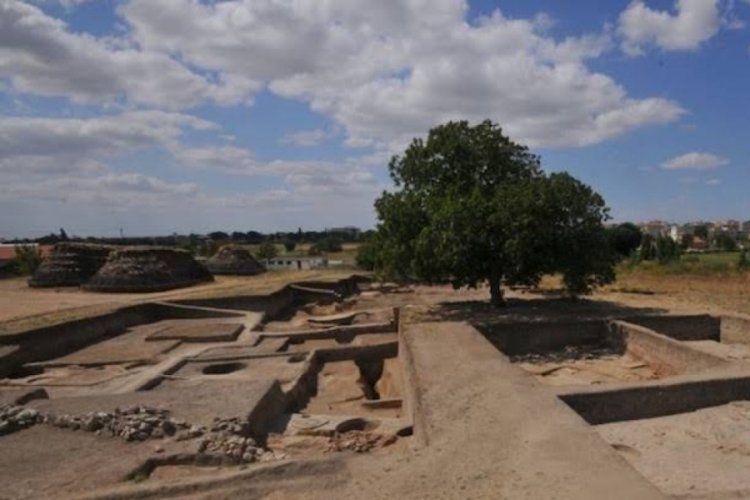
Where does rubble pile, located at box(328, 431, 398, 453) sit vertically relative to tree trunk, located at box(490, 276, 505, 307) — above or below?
below

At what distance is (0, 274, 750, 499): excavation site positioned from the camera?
471 centimetres

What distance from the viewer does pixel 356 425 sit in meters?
7.38

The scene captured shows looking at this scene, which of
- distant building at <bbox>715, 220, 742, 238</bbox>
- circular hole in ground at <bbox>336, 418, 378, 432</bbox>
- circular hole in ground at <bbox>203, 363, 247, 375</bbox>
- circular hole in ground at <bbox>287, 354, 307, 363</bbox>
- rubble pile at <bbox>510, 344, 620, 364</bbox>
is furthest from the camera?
distant building at <bbox>715, 220, 742, 238</bbox>

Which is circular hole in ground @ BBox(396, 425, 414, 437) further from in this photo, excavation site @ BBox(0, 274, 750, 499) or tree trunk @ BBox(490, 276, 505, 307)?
tree trunk @ BBox(490, 276, 505, 307)

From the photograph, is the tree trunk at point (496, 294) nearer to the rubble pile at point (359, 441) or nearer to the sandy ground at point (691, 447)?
the sandy ground at point (691, 447)

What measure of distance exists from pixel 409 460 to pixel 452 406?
1.49 metres

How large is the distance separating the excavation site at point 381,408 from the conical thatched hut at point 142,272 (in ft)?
32.9

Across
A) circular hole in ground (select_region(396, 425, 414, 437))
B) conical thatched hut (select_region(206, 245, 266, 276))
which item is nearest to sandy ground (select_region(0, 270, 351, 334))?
conical thatched hut (select_region(206, 245, 266, 276))

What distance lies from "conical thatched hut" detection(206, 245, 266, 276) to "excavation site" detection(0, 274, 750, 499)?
18.2 m

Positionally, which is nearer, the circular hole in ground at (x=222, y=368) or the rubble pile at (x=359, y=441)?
the rubble pile at (x=359, y=441)

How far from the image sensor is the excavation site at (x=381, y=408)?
15.5 feet

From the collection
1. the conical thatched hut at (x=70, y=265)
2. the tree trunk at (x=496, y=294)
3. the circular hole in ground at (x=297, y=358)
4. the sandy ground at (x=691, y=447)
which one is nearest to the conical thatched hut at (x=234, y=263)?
the conical thatched hut at (x=70, y=265)

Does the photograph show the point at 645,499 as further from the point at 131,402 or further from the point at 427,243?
the point at 427,243

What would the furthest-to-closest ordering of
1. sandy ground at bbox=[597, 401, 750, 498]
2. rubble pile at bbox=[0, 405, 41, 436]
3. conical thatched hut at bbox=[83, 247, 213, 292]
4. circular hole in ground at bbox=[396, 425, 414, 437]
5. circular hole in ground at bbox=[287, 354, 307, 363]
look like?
conical thatched hut at bbox=[83, 247, 213, 292] < circular hole in ground at bbox=[287, 354, 307, 363] < circular hole in ground at bbox=[396, 425, 414, 437] < rubble pile at bbox=[0, 405, 41, 436] < sandy ground at bbox=[597, 401, 750, 498]
